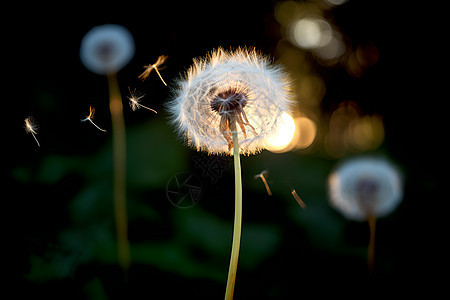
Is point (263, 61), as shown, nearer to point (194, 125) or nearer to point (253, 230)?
point (194, 125)

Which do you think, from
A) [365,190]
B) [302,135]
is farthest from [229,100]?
[302,135]

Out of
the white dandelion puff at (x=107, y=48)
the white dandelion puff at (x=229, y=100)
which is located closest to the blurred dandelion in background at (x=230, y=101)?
the white dandelion puff at (x=229, y=100)

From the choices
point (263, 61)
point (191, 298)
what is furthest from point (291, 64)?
point (191, 298)

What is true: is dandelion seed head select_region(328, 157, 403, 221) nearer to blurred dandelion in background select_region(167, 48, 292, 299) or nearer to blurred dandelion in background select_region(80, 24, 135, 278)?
blurred dandelion in background select_region(167, 48, 292, 299)

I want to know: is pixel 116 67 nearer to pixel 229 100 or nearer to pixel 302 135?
pixel 229 100

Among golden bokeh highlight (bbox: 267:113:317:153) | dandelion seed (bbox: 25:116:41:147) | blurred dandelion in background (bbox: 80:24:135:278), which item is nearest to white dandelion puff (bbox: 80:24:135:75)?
blurred dandelion in background (bbox: 80:24:135:278)

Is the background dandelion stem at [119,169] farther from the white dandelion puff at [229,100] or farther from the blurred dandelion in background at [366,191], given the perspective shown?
the blurred dandelion in background at [366,191]
